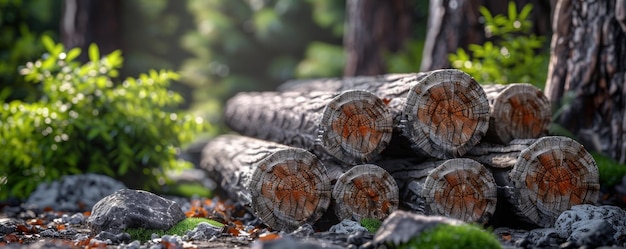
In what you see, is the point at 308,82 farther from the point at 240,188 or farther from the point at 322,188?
the point at 322,188

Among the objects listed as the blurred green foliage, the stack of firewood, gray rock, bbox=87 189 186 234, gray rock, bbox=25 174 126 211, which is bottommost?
gray rock, bbox=25 174 126 211

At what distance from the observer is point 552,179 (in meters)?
4.13

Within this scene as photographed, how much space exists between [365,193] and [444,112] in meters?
0.74

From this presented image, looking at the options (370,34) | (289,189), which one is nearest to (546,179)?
(289,189)

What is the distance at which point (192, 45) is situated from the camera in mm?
11367

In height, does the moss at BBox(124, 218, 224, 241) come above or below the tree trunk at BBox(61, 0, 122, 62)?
below

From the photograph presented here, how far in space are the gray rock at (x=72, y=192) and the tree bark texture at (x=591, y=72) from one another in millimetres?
4242

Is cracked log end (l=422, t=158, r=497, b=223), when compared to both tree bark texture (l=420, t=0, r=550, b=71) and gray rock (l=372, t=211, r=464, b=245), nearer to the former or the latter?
gray rock (l=372, t=211, r=464, b=245)

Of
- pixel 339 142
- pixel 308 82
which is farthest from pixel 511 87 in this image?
pixel 308 82

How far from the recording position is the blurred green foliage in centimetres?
584

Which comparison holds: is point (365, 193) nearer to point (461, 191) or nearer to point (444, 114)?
point (461, 191)

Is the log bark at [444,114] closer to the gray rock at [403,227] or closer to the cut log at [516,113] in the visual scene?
the cut log at [516,113]

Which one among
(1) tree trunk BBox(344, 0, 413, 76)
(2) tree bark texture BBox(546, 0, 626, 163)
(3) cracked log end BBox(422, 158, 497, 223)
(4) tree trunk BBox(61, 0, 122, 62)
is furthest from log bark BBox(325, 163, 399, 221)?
(4) tree trunk BBox(61, 0, 122, 62)

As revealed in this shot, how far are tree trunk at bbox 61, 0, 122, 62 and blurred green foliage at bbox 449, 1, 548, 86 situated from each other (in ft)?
18.3
